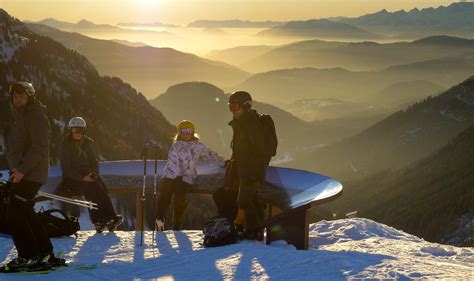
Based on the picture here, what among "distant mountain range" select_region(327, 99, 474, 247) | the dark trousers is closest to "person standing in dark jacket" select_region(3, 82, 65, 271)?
the dark trousers

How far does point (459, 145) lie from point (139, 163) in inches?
7134

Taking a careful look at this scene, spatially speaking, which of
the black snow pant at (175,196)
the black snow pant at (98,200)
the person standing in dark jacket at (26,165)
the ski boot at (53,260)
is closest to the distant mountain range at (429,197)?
the black snow pant at (175,196)

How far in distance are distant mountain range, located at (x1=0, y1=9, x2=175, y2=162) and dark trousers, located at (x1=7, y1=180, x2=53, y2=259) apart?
45.3 meters

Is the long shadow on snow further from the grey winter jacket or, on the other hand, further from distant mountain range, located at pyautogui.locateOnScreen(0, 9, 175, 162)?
distant mountain range, located at pyautogui.locateOnScreen(0, 9, 175, 162)

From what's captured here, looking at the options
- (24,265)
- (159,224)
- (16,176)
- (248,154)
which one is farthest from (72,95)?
(16,176)

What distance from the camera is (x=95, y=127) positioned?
211 feet

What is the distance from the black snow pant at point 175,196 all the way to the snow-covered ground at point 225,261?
20.1 inches

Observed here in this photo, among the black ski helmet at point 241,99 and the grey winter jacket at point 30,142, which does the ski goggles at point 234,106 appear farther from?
the grey winter jacket at point 30,142

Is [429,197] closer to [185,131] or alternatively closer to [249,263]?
[185,131]

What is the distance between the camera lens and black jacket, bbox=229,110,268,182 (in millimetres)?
8969

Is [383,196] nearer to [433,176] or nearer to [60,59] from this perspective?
[433,176]

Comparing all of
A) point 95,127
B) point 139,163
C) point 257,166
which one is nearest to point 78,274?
point 257,166

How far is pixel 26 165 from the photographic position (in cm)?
680

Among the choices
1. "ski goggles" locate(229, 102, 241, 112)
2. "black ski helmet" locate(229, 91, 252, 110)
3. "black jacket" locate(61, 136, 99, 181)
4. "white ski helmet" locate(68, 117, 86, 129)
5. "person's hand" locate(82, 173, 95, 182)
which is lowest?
"person's hand" locate(82, 173, 95, 182)
